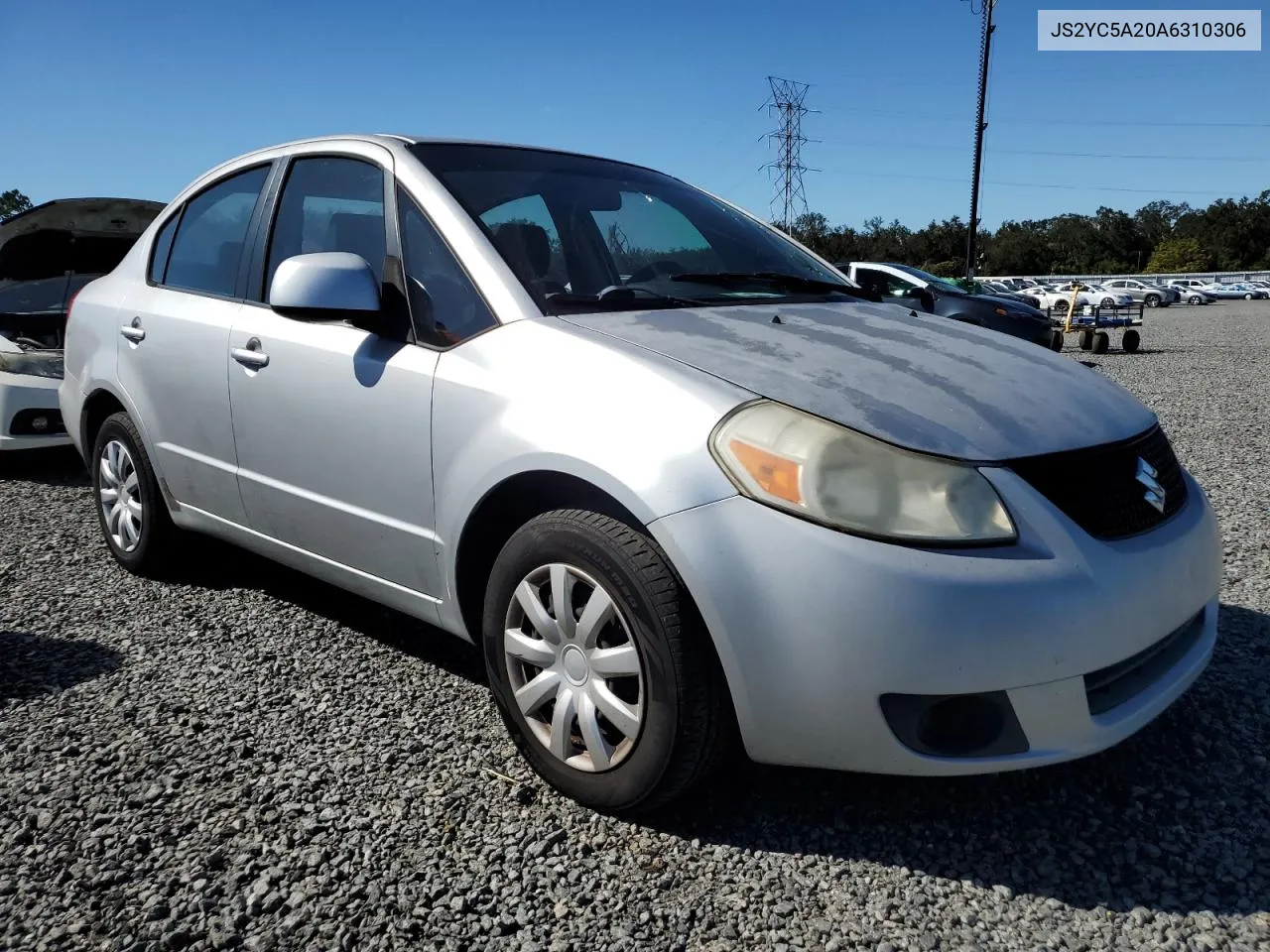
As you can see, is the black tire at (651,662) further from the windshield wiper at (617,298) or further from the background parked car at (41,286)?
the background parked car at (41,286)

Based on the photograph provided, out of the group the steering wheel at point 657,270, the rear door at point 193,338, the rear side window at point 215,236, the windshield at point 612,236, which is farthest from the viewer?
the rear side window at point 215,236

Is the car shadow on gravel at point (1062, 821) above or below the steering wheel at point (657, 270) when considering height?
below

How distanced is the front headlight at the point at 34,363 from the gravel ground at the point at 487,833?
339cm

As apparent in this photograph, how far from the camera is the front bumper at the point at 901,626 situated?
73.1 inches

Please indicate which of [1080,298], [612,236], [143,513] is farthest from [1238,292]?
[143,513]

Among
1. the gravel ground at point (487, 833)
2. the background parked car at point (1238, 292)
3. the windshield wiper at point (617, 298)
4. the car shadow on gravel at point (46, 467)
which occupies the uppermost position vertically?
the windshield wiper at point (617, 298)

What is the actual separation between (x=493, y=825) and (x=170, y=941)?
0.69 m

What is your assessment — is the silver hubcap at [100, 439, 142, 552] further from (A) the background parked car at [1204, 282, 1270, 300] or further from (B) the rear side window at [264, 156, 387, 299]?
(A) the background parked car at [1204, 282, 1270, 300]

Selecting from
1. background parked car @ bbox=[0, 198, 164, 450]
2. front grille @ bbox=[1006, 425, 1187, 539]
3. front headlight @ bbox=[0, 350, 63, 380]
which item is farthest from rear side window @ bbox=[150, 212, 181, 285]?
front grille @ bbox=[1006, 425, 1187, 539]

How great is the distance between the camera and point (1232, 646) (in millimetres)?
3254

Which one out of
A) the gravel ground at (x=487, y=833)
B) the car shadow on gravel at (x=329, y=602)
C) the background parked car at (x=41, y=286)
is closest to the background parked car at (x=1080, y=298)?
the background parked car at (x=41, y=286)

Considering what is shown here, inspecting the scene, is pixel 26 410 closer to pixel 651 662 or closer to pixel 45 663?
pixel 45 663

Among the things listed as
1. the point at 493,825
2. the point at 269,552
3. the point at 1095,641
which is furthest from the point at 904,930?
the point at 269,552

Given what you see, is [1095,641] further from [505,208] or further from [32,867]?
[32,867]
